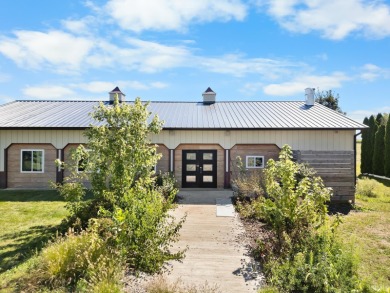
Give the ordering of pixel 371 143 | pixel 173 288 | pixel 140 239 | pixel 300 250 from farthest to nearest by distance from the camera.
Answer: pixel 371 143, pixel 300 250, pixel 140 239, pixel 173 288

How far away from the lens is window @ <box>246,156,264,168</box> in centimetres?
1667

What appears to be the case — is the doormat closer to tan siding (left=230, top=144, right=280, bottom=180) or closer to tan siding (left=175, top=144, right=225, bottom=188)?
tan siding (left=175, top=144, right=225, bottom=188)

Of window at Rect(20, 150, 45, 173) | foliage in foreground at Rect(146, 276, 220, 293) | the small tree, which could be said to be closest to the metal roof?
window at Rect(20, 150, 45, 173)

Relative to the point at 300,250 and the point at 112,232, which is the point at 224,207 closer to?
the point at 300,250

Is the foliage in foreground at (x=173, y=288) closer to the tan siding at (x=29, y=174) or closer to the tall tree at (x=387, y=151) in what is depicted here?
the tan siding at (x=29, y=174)

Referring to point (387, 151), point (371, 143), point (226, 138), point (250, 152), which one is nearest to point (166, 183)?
point (226, 138)

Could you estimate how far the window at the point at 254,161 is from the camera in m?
16.7

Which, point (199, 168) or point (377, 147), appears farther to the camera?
point (377, 147)

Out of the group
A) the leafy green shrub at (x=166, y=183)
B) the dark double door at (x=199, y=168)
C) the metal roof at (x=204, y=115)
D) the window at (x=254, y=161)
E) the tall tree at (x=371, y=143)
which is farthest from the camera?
the tall tree at (x=371, y=143)

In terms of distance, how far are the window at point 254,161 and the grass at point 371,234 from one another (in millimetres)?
5141

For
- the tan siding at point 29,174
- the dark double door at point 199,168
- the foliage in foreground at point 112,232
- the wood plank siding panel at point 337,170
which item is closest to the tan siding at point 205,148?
the dark double door at point 199,168

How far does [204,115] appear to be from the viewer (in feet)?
61.5

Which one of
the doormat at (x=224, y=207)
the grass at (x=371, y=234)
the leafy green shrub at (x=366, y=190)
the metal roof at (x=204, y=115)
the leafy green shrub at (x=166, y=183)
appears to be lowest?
the grass at (x=371, y=234)

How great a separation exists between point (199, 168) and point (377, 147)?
17.4m
